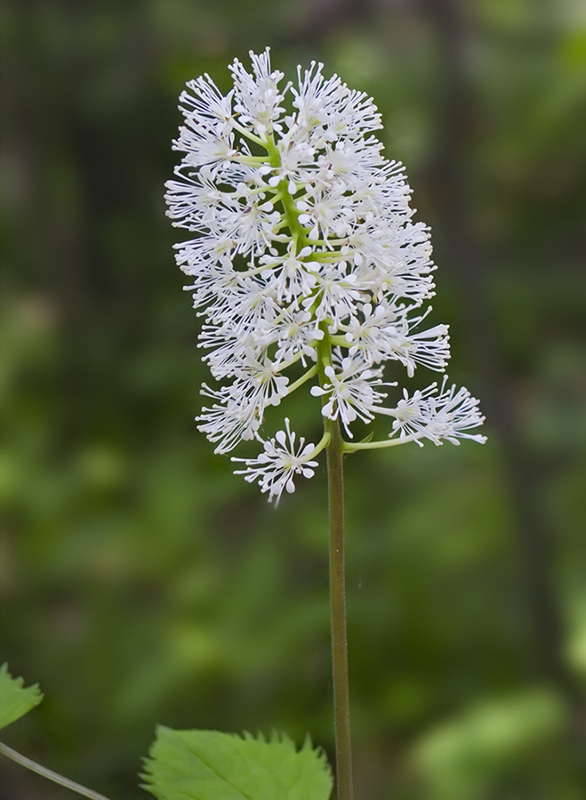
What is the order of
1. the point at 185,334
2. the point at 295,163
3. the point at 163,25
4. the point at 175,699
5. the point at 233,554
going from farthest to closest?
the point at 163,25 < the point at 185,334 < the point at 233,554 < the point at 175,699 < the point at 295,163

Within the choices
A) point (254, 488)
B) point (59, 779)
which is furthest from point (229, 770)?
point (254, 488)

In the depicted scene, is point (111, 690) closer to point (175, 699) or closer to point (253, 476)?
point (175, 699)

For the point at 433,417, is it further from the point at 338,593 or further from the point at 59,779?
the point at 59,779

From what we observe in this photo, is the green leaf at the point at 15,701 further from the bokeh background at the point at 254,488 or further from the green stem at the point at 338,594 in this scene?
the bokeh background at the point at 254,488

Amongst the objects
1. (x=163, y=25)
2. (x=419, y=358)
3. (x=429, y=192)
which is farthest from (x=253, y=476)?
(x=163, y=25)

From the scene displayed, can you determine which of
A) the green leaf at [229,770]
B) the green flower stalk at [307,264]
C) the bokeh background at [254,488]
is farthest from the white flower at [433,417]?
the bokeh background at [254,488]

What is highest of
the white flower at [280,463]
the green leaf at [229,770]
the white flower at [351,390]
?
the white flower at [351,390]
